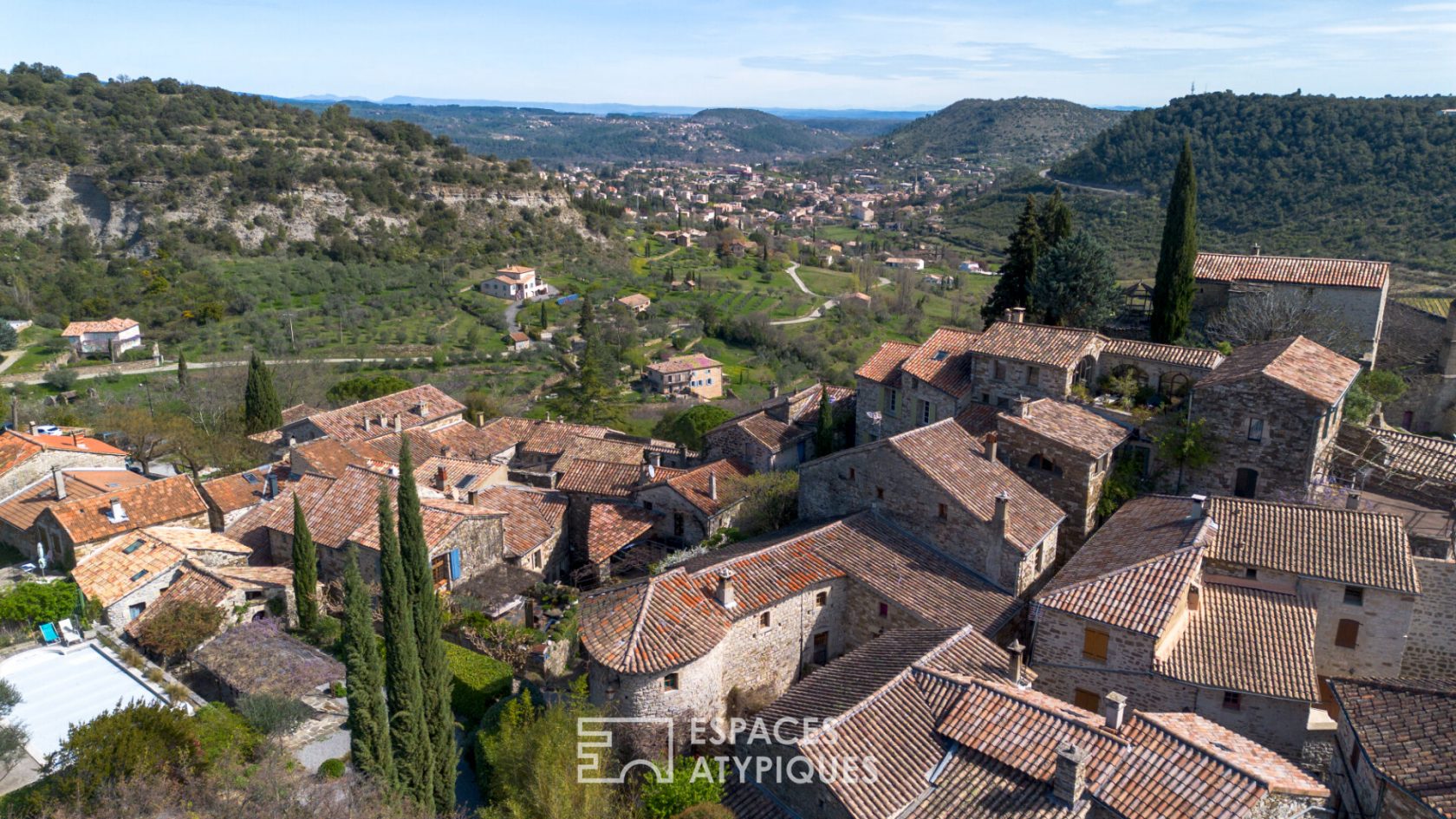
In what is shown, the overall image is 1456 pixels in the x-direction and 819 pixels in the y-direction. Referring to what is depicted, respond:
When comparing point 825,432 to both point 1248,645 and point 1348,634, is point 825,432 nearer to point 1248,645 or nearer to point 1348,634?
point 1248,645

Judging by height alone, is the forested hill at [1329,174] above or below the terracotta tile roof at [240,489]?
above

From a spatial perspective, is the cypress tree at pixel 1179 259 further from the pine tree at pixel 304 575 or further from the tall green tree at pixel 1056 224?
the pine tree at pixel 304 575

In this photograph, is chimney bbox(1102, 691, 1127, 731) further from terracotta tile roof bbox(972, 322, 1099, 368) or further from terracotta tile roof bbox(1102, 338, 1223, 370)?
terracotta tile roof bbox(1102, 338, 1223, 370)

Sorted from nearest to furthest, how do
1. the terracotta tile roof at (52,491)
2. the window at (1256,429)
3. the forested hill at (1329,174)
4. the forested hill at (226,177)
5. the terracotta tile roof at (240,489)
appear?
the window at (1256,429) → the terracotta tile roof at (52,491) → the terracotta tile roof at (240,489) → the forested hill at (1329,174) → the forested hill at (226,177)

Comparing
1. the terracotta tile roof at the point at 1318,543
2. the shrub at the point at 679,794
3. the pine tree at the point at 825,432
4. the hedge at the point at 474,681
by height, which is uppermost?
the terracotta tile roof at the point at 1318,543

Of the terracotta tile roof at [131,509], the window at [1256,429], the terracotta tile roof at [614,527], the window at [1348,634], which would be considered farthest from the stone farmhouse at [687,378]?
the window at [1348,634]

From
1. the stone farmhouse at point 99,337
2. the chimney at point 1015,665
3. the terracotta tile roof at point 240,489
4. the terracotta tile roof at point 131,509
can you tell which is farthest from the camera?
the stone farmhouse at point 99,337

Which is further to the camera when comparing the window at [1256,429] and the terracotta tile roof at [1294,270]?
the terracotta tile roof at [1294,270]
